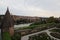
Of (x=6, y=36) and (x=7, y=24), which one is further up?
(x=7, y=24)

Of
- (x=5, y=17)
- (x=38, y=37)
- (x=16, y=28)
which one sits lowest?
(x=38, y=37)

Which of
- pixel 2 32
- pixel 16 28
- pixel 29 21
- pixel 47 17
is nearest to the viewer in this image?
pixel 2 32

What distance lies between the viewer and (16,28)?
934cm

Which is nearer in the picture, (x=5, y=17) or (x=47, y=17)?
(x=5, y=17)

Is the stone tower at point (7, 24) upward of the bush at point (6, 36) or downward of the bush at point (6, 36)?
upward

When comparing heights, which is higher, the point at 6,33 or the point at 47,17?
the point at 47,17

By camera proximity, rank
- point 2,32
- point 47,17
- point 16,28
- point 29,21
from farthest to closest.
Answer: point 47,17 < point 29,21 < point 16,28 < point 2,32

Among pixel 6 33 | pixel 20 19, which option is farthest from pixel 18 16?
pixel 6 33

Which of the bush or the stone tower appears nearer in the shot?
the bush

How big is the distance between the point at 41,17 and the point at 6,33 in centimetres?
335

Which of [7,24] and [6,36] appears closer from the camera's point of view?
[6,36]

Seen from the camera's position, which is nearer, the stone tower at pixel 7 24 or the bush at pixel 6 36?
the bush at pixel 6 36

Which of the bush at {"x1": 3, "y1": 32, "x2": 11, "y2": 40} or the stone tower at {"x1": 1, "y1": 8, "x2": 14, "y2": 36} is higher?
the stone tower at {"x1": 1, "y1": 8, "x2": 14, "y2": 36}

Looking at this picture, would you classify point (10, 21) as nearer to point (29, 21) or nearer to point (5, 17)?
point (5, 17)
